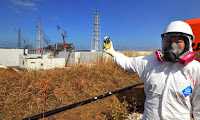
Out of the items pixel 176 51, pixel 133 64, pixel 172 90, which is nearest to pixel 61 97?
pixel 133 64

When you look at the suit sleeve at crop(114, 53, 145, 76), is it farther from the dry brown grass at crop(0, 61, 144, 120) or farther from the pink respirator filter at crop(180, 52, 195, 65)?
the dry brown grass at crop(0, 61, 144, 120)

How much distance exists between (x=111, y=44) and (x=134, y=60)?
1.76 ft

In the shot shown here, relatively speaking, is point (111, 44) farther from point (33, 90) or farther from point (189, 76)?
point (33, 90)

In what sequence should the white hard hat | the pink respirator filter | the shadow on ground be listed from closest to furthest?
the pink respirator filter < the white hard hat < the shadow on ground

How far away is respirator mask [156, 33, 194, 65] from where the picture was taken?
1.53 m

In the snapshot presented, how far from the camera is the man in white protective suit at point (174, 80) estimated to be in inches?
60.6

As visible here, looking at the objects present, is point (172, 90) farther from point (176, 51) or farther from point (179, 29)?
point (179, 29)

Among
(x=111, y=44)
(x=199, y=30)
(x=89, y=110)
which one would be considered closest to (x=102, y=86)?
(x=89, y=110)

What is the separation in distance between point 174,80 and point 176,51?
34cm

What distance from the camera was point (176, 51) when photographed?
5.29 ft

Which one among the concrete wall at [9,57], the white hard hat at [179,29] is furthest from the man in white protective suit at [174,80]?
the concrete wall at [9,57]

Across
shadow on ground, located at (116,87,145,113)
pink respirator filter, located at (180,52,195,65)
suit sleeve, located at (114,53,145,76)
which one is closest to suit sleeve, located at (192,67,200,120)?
pink respirator filter, located at (180,52,195,65)

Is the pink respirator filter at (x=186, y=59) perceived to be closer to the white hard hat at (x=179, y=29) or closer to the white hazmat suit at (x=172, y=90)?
the white hazmat suit at (x=172, y=90)

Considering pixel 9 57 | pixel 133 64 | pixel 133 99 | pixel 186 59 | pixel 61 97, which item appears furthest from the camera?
pixel 9 57
